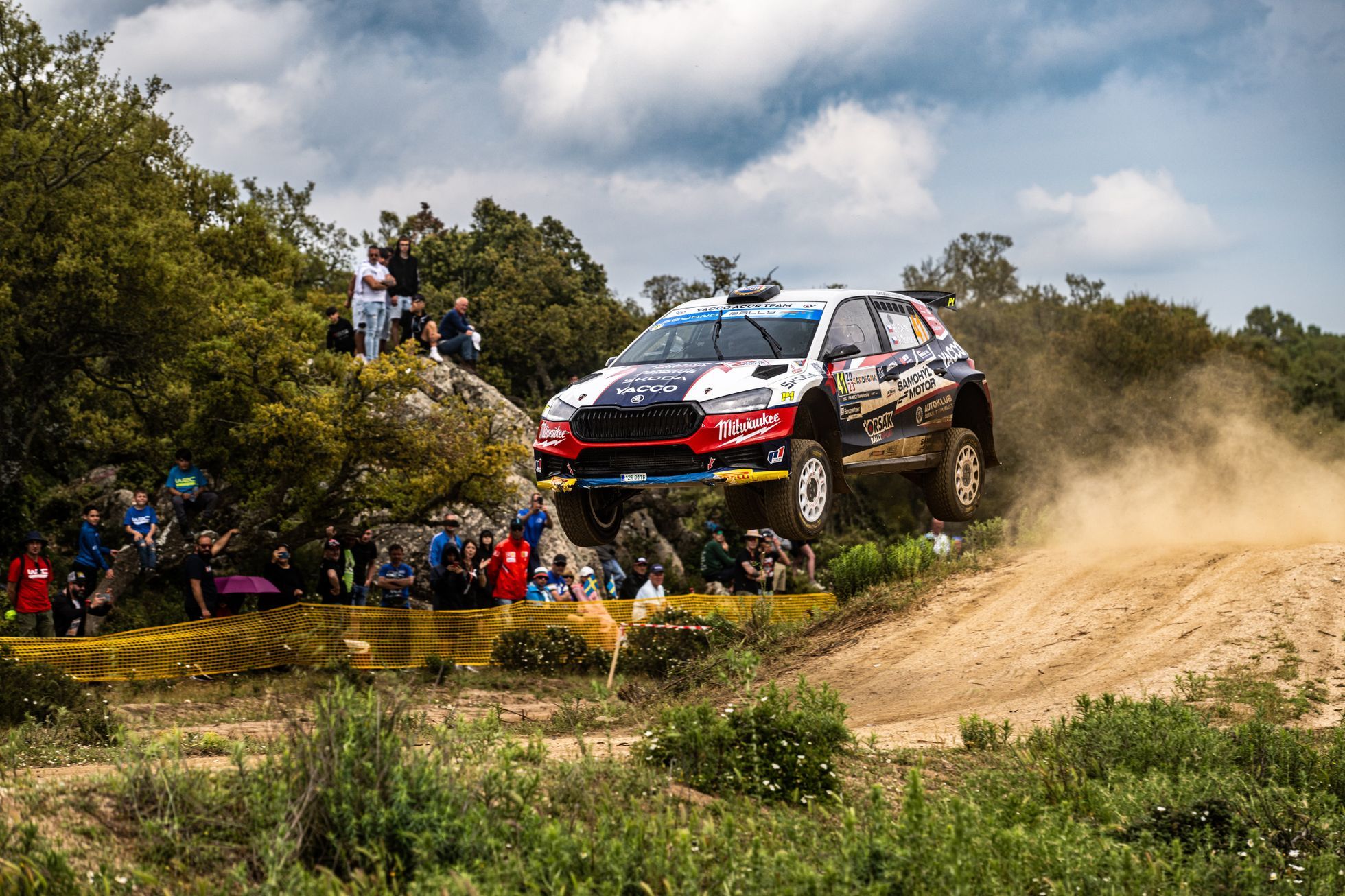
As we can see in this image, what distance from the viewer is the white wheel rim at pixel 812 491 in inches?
355

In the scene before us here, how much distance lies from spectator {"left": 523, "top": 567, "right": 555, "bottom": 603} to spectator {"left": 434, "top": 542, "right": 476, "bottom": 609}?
35.5 inches

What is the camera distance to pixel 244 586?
1684 cm

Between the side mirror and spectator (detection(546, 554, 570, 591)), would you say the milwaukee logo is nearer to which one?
the side mirror

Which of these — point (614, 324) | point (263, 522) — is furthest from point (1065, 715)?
point (614, 324)

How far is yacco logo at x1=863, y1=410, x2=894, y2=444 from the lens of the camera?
10.2 metres

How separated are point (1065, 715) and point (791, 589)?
11.1 metres

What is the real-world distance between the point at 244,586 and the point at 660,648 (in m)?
5.77

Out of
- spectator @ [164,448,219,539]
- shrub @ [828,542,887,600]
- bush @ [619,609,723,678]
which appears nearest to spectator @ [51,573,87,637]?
spectator @ [164,448,219,539]

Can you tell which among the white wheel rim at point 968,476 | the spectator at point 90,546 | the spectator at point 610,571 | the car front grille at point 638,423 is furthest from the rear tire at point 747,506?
the spectator at point 90,546

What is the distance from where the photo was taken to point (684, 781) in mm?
8977

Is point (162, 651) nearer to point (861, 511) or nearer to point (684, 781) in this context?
point (684, 781)

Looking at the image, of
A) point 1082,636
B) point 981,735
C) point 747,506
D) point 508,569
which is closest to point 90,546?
point 508,569

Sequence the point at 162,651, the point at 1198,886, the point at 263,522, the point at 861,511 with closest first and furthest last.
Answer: the point at 1198,886 → the point at 162,651 → the point at 263,522 → the point at 861,511

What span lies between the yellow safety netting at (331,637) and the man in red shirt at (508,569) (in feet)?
0.84
